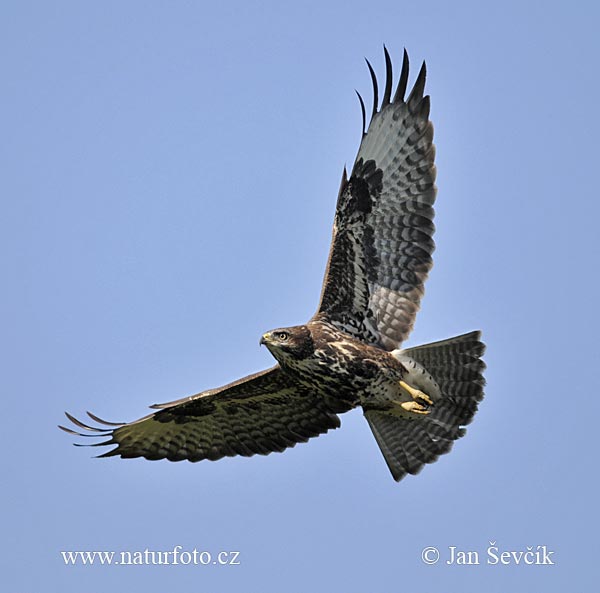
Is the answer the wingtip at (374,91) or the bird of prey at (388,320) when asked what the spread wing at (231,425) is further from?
the wingtip at (374,91)

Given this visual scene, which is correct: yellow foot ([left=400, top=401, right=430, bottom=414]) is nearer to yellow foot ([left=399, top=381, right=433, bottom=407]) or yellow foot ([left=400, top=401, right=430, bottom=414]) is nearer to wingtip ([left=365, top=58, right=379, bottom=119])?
yellow foot ([left=399, top=381, right=433, bottom=407])

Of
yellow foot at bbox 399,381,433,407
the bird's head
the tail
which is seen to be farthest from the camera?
yellow foot at bbox 399,381,433,407

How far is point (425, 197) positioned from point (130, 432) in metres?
3.95

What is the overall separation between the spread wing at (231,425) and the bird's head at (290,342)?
98 centimetres

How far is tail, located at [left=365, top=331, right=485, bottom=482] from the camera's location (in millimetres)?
12562

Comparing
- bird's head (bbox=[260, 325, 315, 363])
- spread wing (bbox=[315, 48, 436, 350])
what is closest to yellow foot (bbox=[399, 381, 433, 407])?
spread wing (bbox=[315, 48, 436, 350])

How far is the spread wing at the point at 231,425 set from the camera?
13.4m

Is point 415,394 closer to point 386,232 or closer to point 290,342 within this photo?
point 290,342

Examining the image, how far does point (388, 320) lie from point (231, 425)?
2.15 m

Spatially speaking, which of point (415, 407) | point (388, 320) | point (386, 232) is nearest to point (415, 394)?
point (415, 407)

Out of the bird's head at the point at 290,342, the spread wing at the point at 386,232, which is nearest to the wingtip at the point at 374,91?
the spread wing at the point at 386,232

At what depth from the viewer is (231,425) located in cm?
1378

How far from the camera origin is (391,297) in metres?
12.9

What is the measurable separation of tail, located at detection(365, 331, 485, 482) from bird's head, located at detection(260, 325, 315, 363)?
1.06 meters
